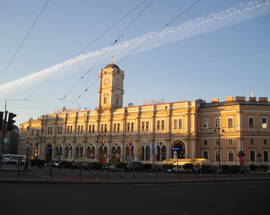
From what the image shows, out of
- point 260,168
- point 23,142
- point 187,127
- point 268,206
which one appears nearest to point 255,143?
point 260,168

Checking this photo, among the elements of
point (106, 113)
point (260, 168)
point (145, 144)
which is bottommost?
point (260, 168)

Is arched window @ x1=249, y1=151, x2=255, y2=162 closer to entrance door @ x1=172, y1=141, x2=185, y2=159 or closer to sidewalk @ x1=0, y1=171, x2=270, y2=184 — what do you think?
entrance door @ x1=172, y1=141, x2=185, y2=159

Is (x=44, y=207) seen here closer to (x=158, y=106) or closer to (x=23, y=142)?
(x=158, y=106)

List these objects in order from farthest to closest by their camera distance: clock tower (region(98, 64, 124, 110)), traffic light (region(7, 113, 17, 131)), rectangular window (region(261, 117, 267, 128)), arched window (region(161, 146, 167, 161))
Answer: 1. clock tower (region(98, 64, 124, 110))
2. arched window (region(161, 146, 167, 161))
3. rectangular window (region(261, 117, 267, 128))
4. traffic light (region(7, 113, 17, 131))

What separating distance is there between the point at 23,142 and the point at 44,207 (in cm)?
10250

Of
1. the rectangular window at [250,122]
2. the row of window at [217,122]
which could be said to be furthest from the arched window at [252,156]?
the row of window at [217,122]

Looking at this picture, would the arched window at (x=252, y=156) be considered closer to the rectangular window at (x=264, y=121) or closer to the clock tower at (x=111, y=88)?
the rectangular window at (x=264, y=121)

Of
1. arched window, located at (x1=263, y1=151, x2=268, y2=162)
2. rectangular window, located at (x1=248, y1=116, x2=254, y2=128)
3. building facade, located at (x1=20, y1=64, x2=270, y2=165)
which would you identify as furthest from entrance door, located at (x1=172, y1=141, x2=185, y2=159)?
arched window, located at (x1=263, y1=151, x2=268, y2=162)

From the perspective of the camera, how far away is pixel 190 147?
6012 cm

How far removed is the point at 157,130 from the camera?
2618 inches

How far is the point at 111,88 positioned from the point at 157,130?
19.1 m

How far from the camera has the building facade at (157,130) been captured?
57.1 meters

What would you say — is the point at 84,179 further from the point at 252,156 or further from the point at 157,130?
the point at 157,130

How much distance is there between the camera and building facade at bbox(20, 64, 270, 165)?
57062 mm
